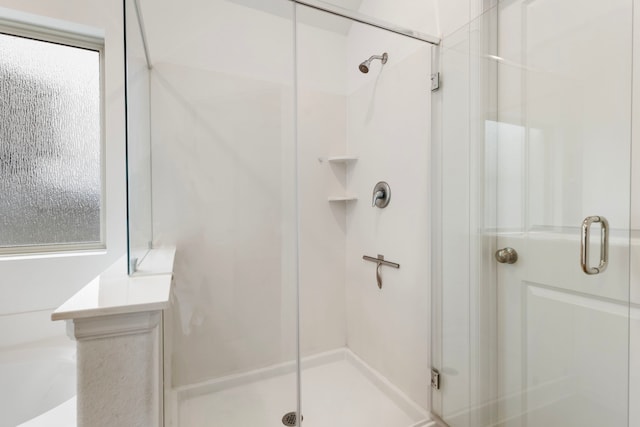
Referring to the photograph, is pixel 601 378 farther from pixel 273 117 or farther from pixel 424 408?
pixel 273 117

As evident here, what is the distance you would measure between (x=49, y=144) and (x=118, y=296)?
1.51 m

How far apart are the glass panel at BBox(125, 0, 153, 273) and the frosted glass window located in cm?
64

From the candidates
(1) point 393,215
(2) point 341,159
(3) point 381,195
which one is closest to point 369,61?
(2) point 341,159

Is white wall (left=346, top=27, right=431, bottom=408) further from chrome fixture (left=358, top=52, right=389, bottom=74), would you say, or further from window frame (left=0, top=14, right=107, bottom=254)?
window frame (left=0, top=14, right=107, bottom=254)

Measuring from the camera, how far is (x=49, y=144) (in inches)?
64.3

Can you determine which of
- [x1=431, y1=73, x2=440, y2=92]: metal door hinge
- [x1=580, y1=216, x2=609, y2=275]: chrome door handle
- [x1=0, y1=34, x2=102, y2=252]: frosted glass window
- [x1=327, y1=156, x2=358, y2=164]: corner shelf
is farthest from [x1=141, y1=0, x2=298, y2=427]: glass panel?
[x1=580, y1=216, x2=609, y2=275]: chrome door handle

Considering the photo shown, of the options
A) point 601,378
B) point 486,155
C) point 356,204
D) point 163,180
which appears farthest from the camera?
point 356,204

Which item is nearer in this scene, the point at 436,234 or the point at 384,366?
the point at 436,234

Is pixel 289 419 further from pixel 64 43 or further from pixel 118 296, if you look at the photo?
pixel 64 43

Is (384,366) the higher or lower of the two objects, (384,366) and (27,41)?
the lower

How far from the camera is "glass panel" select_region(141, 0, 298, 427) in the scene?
4.65 ft

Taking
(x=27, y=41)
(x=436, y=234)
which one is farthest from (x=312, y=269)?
(x=27, y=41)

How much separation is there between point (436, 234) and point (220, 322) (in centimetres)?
117

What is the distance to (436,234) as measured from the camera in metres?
1.50
